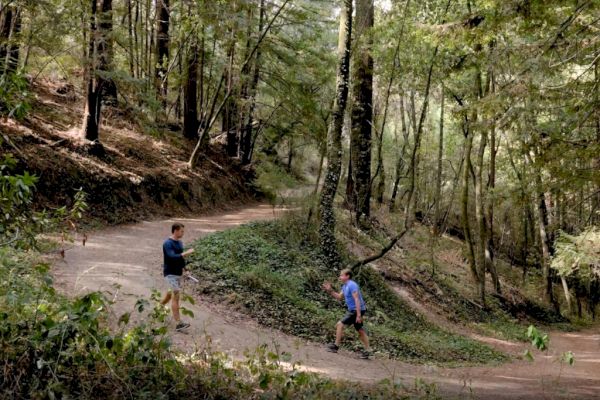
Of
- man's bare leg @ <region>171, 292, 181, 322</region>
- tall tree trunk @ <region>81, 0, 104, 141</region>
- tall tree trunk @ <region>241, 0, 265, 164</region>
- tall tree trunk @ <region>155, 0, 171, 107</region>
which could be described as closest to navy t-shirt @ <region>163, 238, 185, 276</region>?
man's bare leg @ <region>171, 292, 181, 322</region>

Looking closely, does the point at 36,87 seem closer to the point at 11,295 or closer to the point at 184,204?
the point at 184,204

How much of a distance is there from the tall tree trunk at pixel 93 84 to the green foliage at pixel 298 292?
5.33 m

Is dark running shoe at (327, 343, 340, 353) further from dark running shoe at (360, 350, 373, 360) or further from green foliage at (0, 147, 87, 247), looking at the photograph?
green foliage at (0, 147, 87, 247)

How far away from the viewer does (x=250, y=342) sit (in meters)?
8.94

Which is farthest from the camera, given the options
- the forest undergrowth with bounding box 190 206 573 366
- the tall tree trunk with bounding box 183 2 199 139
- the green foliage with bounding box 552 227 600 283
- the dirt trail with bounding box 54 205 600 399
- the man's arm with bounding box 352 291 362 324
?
the tall tree trunk with bounding box 183 2 199 139

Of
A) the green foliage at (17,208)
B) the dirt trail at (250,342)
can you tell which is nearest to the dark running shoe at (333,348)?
the dirt trail at (250,342)

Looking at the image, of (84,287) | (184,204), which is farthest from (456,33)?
(184,204)

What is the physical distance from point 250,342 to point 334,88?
46.8ft

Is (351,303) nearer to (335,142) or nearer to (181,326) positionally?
(181,326)

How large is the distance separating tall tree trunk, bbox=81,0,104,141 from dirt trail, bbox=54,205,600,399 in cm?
358

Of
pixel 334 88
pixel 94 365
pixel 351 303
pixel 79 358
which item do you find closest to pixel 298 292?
pixel 351 303

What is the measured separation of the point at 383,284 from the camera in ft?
53.1

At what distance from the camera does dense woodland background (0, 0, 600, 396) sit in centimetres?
953

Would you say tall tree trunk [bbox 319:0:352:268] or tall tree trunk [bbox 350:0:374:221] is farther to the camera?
tall tree trunk [bbox 350:0:374:221]
